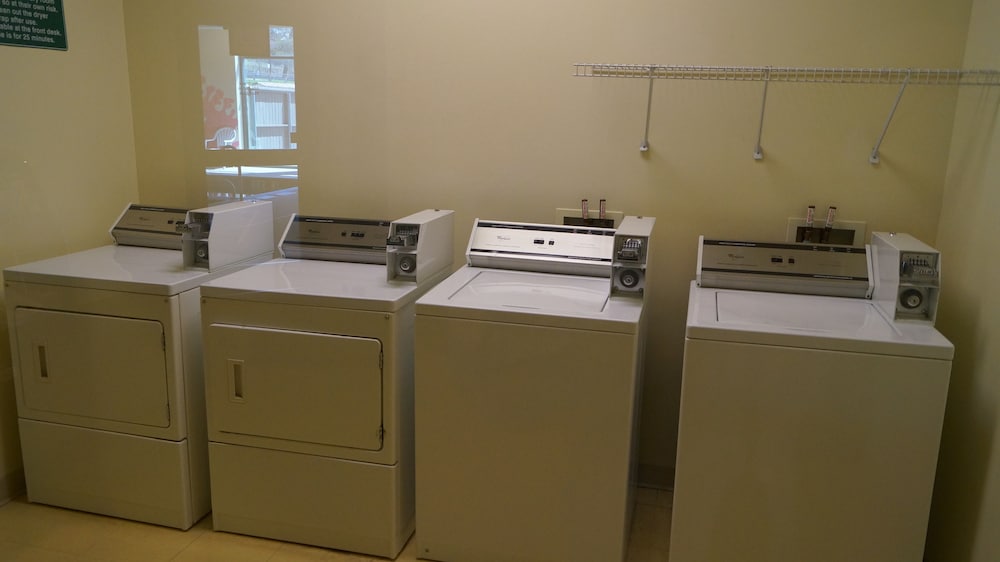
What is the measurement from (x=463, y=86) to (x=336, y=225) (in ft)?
2.63

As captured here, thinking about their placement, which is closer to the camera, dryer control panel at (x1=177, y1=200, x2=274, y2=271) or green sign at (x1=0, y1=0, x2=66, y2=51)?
green sign at (x1=0, y1=0, x2=66, y2=51)

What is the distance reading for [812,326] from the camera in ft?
7.18

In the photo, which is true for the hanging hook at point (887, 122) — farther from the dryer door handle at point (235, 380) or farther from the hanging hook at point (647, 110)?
the dryer door handle at point (235, 380)

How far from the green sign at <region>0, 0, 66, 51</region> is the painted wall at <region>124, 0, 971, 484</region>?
0.44 metres

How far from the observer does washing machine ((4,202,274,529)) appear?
104 inches

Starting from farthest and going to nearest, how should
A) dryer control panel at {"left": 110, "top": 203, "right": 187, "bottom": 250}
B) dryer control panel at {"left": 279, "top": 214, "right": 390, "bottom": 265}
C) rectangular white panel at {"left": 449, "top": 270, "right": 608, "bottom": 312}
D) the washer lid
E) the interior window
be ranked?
the interior window
dryer control panel at {"left": 110, "top": 203, "right": 187, "bottom": 250}
dryer control panel at {"left": 279, "top": 214, "right": 390, "bottom": 265}
rectangular white panel at {"left": 449, "top": 270, "right": 608, "bottom": 312}
the washer lid

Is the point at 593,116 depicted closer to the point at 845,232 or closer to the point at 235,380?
the point at 845,232

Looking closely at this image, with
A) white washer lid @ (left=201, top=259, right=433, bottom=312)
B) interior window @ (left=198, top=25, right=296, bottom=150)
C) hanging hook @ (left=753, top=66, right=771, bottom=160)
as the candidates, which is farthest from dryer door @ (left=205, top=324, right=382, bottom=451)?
hanging hook @ (left=753, top=66, right=771, bottom=160)

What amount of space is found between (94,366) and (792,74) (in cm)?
285

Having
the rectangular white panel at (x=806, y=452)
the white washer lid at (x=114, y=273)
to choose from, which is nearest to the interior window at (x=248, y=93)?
the white washer lid at (x=114, y=273)

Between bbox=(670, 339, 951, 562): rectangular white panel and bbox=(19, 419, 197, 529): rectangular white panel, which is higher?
bbox=(670, 339, 951, 562): rectangular white panel

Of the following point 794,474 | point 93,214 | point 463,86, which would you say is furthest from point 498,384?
point 93,214

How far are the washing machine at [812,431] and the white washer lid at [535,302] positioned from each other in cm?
26

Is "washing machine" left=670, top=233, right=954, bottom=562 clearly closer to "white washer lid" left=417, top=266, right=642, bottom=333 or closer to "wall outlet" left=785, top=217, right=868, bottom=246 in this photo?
"white washer lid" left=417, top=266, right=642, bottom=333
